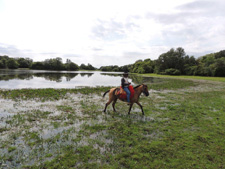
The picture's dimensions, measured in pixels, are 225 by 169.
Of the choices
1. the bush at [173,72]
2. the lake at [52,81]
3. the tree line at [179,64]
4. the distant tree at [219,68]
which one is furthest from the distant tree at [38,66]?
the distant tree at [219,68]

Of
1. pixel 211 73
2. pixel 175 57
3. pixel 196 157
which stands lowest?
pixel 196 157

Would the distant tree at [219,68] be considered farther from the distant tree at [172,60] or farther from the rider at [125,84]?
the rider at [125,84]

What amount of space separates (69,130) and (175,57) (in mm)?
104296

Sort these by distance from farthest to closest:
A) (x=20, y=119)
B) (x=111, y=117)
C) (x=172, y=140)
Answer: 1. (x=111, y=117)
2. (x=20, y=119)
3. (x=172, y=140)

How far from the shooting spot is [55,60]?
15638 centimetres

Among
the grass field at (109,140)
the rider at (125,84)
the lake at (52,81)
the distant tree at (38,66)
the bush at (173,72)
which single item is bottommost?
the grass field at (109,140)

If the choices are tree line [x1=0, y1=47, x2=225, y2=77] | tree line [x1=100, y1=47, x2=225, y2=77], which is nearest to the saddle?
tree line [x1=0, y1=47, x2=225, y2=77]

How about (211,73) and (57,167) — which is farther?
(211,73)

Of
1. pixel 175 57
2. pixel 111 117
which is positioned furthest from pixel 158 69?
pixel 111 117

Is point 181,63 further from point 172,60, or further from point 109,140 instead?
point 109,140

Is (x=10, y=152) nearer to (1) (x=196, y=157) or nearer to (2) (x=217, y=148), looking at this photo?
(1) (x=196, y=157)

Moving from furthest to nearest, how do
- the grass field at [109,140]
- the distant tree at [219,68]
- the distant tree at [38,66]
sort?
the distant tree at [38,66] → the distant tree at [219,68] → the grass field at [109,140]

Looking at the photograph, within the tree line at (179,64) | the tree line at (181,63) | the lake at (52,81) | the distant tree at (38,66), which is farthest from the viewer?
the distant tree at (38,66)

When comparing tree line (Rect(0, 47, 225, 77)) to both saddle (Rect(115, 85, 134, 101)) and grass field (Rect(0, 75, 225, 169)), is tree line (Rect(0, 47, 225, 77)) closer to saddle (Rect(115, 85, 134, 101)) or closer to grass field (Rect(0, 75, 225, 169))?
saddle (Rect(115, 85, 134, 101))
